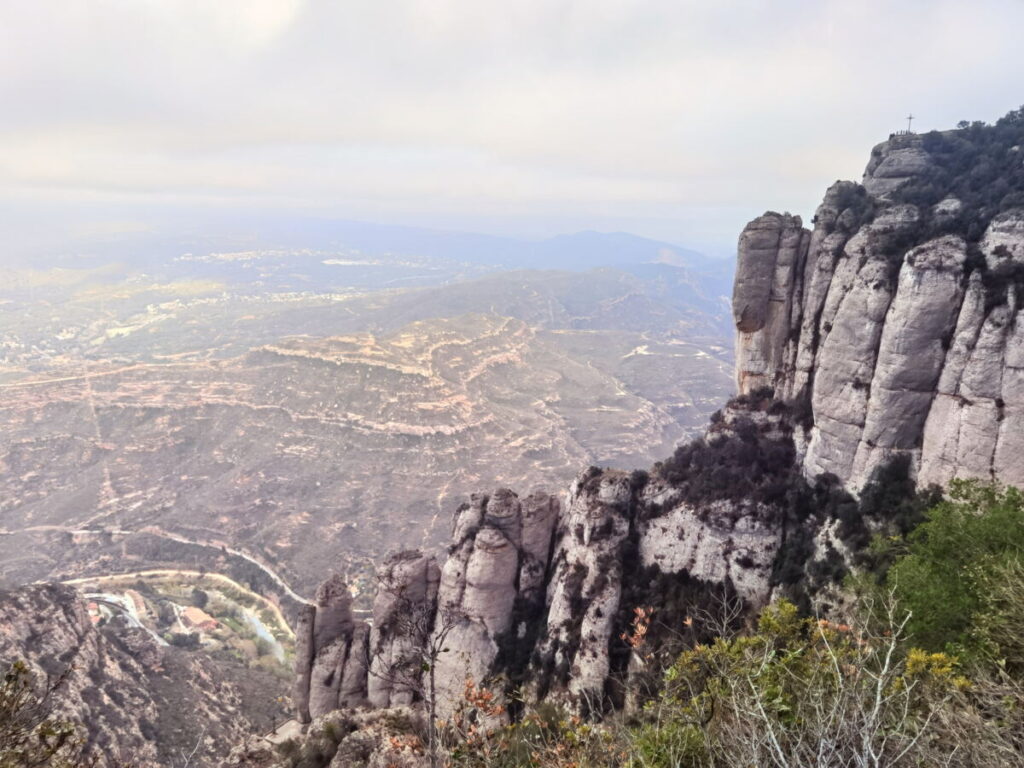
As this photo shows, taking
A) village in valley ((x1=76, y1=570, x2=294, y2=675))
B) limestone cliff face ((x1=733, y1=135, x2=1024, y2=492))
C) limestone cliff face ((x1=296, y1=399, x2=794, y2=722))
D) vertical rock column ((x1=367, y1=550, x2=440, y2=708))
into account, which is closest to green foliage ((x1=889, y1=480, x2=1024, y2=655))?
limestone cliff face ((x1=733, y1=135, x2=1024, y2=492))

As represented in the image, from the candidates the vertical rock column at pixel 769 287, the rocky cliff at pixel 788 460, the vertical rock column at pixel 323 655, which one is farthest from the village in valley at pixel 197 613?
the vertical rock column at pixel 769 287

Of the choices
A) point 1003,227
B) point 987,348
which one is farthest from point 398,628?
point 1003,227

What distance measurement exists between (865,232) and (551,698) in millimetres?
32135

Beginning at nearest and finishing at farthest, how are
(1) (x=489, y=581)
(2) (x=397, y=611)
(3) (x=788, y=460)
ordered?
(3) (x=788, y=460), (1) (x=489, y=581), (2) (x=397, y=611)

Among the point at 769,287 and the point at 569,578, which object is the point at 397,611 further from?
the point at 769,287

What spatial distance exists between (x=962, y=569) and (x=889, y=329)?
13.1 m

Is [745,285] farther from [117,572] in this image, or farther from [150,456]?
[150,456]

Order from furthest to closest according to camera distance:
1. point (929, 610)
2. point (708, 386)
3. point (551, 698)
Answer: point (708, 386) < point (551, 698) < point (929, 610)

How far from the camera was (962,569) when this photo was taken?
17.8 metres

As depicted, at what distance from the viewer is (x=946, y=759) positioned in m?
8.70

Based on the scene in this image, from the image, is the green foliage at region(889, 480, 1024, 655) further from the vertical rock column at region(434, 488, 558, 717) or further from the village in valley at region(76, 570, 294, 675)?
the village in valley at region(76, 570, 294, 675)

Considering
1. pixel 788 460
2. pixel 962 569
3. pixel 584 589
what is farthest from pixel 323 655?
pixel 962 569

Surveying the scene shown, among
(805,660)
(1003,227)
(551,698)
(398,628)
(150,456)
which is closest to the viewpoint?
(805,660)

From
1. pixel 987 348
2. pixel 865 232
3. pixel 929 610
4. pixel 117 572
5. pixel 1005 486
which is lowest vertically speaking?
pixel 117 572
